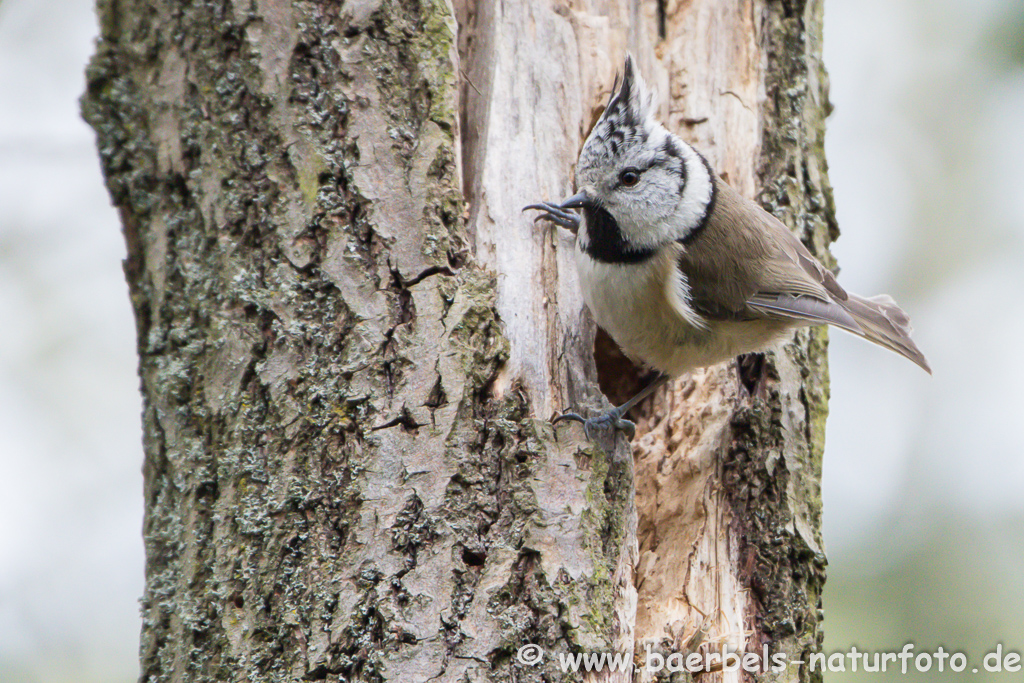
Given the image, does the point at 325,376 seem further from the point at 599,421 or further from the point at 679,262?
the point at 679,262

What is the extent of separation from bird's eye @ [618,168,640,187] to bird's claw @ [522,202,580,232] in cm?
20

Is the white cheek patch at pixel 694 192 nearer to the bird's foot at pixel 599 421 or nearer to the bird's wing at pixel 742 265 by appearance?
the bird's wing at pixel 742 265

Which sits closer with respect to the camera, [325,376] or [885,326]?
[325,376]

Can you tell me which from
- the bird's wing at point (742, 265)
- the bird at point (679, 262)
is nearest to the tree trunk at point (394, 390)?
the bird at point (679, 262)

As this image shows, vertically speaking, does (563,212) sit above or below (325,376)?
above

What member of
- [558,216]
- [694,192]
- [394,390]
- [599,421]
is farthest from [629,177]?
[394,390]

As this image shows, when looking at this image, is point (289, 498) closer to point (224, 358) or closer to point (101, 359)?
point (224, 358)

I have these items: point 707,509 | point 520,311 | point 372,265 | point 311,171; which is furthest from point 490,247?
point 707,509

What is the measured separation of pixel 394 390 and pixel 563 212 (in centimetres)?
81

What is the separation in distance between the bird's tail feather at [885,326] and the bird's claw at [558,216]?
890mm

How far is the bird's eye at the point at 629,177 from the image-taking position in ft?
7.69

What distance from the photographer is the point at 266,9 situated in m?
1.85

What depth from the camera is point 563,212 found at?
7.23 feet

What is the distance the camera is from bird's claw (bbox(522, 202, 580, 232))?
211cm
